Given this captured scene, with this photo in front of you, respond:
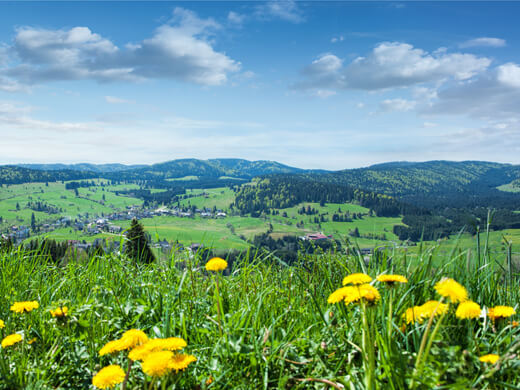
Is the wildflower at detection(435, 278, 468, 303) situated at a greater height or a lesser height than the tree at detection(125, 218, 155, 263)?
greater

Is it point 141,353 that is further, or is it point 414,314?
point 414,314

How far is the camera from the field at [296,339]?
1.83 m

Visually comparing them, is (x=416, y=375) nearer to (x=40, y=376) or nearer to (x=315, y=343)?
(x=315, y=343)

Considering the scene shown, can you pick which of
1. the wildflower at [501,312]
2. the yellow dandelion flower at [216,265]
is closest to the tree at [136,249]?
the yellow dandelion flower at [216,265]

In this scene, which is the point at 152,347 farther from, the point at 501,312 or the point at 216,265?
the point at 501,312

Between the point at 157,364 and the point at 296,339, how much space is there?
1.20 m

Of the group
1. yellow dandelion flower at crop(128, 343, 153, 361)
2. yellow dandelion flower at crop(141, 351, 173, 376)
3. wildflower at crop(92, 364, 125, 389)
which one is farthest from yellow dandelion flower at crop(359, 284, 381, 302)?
wildflower at crop(92, 364, 125, 389)

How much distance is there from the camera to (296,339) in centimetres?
250

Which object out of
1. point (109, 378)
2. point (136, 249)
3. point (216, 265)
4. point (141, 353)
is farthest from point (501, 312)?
point (136, 249)

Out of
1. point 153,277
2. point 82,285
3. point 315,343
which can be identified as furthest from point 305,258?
point 82,285

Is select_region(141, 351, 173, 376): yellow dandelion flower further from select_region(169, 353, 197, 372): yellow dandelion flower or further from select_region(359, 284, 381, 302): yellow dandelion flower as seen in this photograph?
select_region(359, 284, 381, 302): yellow dandelion flower

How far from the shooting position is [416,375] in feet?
5.56

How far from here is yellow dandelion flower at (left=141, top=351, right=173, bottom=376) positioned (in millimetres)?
1663

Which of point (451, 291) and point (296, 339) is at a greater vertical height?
point (451, 291)
